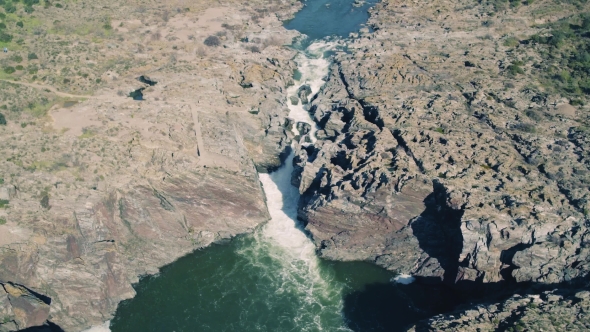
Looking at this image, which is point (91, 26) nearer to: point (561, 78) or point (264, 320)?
point (264, 320)

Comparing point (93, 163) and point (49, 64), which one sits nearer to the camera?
point (93, 163)

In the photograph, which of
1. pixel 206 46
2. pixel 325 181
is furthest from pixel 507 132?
pixel 206 46

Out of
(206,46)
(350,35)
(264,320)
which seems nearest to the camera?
(264,320)

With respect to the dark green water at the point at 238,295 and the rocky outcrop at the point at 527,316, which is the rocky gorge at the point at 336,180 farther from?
the dark green water at the point at 238,295

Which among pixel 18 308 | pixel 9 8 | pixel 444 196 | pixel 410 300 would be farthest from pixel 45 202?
pixel 9 8

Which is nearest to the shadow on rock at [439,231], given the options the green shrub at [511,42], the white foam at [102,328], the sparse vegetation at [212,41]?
the white foam at [102,328]

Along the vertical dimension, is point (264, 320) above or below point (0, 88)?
below
